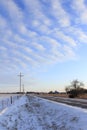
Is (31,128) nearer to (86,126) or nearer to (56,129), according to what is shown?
(56,129)

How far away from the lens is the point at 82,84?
147 metres

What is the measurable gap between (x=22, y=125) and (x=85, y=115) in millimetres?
7221

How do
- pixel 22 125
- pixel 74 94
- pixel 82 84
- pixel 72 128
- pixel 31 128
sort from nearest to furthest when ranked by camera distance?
1. pixel 72 128
2. pixel 31 128
3. pixel 22 125
4. pixel 74 94
5. pixel 82 84

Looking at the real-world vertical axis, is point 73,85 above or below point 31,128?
above

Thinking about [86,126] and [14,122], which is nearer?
[86,126]

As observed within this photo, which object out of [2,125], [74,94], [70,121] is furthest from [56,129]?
[74,94]

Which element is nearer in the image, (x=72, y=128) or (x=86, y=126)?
(x=86, y=126)

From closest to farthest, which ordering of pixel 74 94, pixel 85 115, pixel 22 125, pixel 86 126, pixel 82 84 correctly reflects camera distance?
pixel 86 126 < pixel 85 115 < pixel 22 125 < pixel 74 94 < pixel 82 84

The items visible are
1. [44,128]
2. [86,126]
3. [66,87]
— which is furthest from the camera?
[66,87]

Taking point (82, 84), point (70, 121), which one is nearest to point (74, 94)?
point (82, 84)

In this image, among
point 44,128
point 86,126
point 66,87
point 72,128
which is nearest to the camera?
point 86,126

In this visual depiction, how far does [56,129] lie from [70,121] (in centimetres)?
85

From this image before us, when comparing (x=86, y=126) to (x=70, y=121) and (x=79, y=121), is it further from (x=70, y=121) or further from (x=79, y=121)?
(x=70, y=121)

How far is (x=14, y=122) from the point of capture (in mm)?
24031
